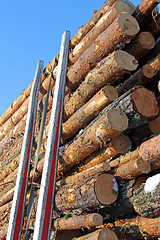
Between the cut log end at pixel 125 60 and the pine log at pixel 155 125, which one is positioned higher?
the cut log end at pixel 125 60

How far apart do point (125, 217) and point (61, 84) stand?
10.0 ft

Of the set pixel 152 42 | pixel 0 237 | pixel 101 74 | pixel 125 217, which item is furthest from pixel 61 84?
pixel 0 237

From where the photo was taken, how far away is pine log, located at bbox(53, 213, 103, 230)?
3.32 meters

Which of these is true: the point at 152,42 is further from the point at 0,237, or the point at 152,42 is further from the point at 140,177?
the point at 0,237

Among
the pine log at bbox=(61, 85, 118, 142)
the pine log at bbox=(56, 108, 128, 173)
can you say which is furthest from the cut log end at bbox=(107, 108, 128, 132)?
the pine log at bbox=(61, 85, 118, 142)

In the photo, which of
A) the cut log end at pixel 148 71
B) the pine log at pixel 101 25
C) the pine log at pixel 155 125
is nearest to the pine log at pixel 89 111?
the cut log end at pixel 148 71

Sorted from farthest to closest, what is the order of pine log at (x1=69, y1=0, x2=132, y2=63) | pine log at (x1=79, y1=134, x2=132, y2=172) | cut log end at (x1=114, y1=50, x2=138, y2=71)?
pine log at (x1=69, y1=0, x2=132, y2=63) < cut log end at (x1=114, y1=50, x2=138, y2=71) < pine log at (x1=79, y1=134, x2=132, y2=172)

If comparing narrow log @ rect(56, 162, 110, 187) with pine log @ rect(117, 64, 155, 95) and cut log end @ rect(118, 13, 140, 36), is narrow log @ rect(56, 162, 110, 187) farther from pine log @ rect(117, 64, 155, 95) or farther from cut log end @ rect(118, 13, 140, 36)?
cut log end @ rect(118, 13, 140, 36)

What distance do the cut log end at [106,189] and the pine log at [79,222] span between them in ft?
0.89

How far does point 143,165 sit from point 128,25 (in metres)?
2.34

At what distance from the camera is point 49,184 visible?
4262 mm

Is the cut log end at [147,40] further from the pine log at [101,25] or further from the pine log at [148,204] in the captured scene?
the pine log at [148,204]

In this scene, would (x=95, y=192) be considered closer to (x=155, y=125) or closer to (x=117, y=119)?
(x=117, y=119)

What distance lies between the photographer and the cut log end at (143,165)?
3.21 metres
